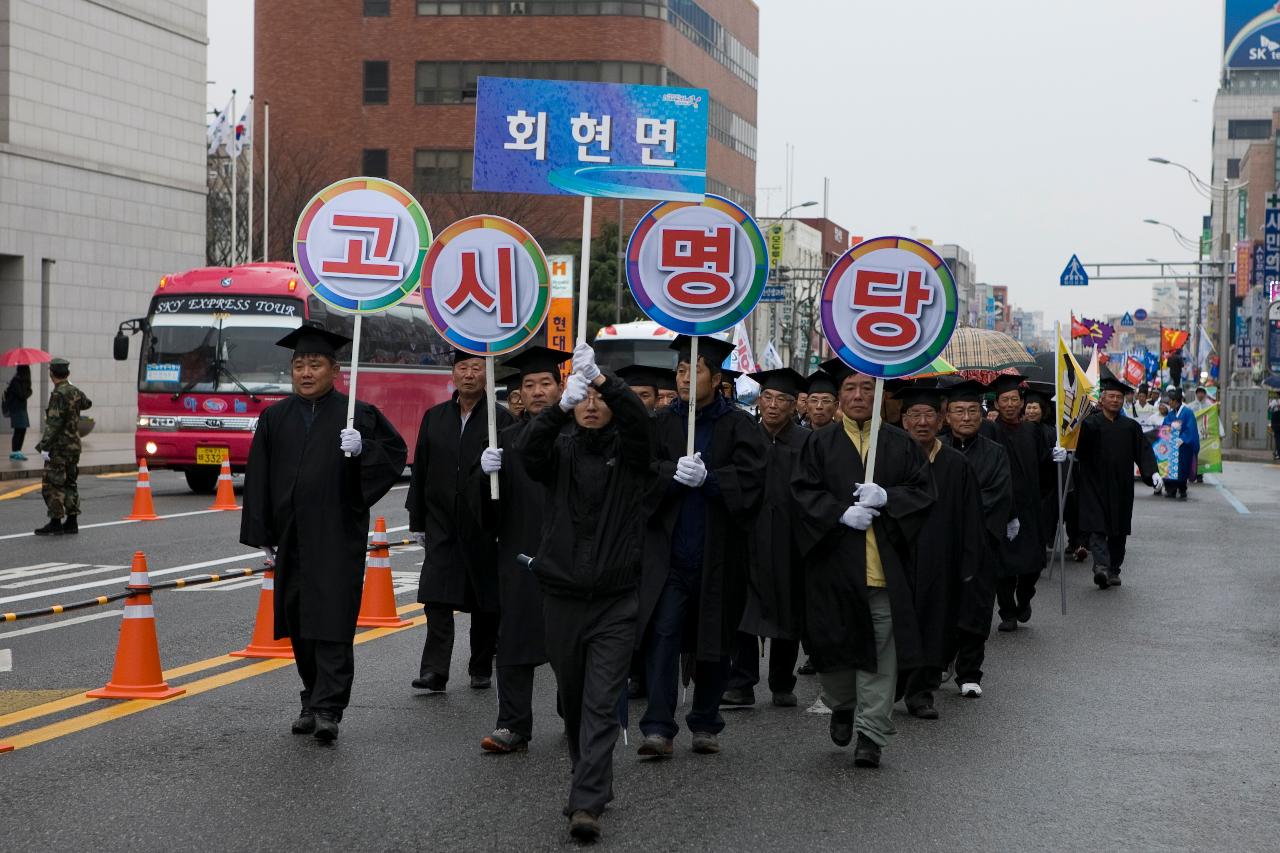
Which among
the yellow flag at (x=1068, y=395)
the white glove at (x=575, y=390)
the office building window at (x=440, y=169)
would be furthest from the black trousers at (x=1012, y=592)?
the office building window at (x=440, y=169)

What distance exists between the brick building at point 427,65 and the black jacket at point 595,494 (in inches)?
2180

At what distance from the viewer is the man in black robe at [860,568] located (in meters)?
7.39

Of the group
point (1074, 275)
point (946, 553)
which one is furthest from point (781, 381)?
point (1074, 275)

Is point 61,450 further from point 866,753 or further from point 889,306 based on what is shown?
point 866,753

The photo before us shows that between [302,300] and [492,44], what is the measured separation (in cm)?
4344

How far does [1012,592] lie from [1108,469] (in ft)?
11.6

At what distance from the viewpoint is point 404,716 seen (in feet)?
27.0

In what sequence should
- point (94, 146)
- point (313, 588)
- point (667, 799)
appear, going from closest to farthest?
1. point (667, 799)
2. point (313, 588)
3. point (94, 146)

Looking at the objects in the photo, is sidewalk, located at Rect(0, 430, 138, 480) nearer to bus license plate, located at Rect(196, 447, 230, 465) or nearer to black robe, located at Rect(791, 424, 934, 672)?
bus license plate, located at Rect(196, 447, 230, 465)

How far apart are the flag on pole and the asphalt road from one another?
2.39m

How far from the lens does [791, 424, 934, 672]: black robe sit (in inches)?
292

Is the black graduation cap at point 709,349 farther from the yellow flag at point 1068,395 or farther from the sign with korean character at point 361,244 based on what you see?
the yellow flag at point 1068,395

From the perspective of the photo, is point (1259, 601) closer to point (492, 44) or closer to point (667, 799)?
point (667, 799)

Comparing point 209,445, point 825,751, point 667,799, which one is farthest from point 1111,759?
point 209,445
